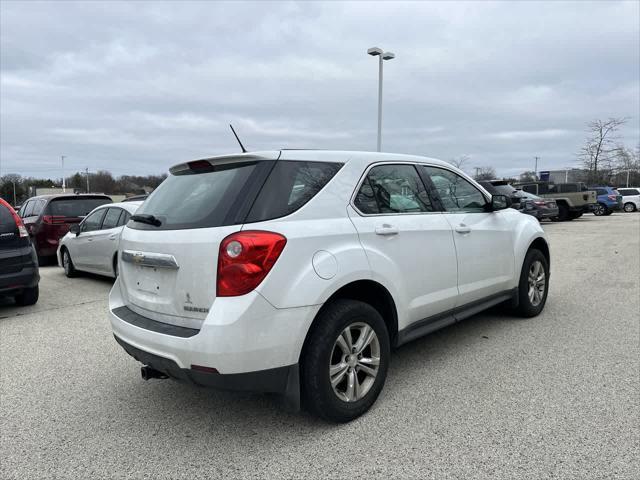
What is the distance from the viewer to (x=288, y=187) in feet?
9.70

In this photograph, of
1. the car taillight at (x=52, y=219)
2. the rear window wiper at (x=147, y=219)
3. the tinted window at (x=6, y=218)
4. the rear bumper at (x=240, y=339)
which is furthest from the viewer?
the car taillight at (x=52, y=219)

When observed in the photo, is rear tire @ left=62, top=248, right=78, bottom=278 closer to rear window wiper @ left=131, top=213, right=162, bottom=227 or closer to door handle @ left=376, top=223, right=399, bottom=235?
rear window wiper @ left=131, top=213, right=162, bottom=227

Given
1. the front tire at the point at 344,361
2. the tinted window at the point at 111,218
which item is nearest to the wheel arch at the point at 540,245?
the front tire at the point at 344,361

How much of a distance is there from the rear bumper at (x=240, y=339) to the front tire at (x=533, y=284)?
3.19 metres

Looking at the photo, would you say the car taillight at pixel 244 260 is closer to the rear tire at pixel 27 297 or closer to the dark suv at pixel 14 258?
the dark suv at pixel 14 258

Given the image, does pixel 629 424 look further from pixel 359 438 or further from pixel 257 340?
pixel 257 340

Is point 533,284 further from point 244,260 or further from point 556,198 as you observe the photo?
point 556,198

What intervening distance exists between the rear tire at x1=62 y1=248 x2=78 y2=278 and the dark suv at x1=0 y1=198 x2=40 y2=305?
2698 millimetres

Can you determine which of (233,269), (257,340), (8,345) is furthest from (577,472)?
(8,345)

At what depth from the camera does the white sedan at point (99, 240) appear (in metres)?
7.62

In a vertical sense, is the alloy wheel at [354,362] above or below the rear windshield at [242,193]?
below

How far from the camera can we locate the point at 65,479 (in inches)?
102

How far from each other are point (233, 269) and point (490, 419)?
1.90 metres

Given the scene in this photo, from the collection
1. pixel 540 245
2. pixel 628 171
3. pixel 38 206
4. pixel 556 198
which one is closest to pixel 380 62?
pixel 556 198
